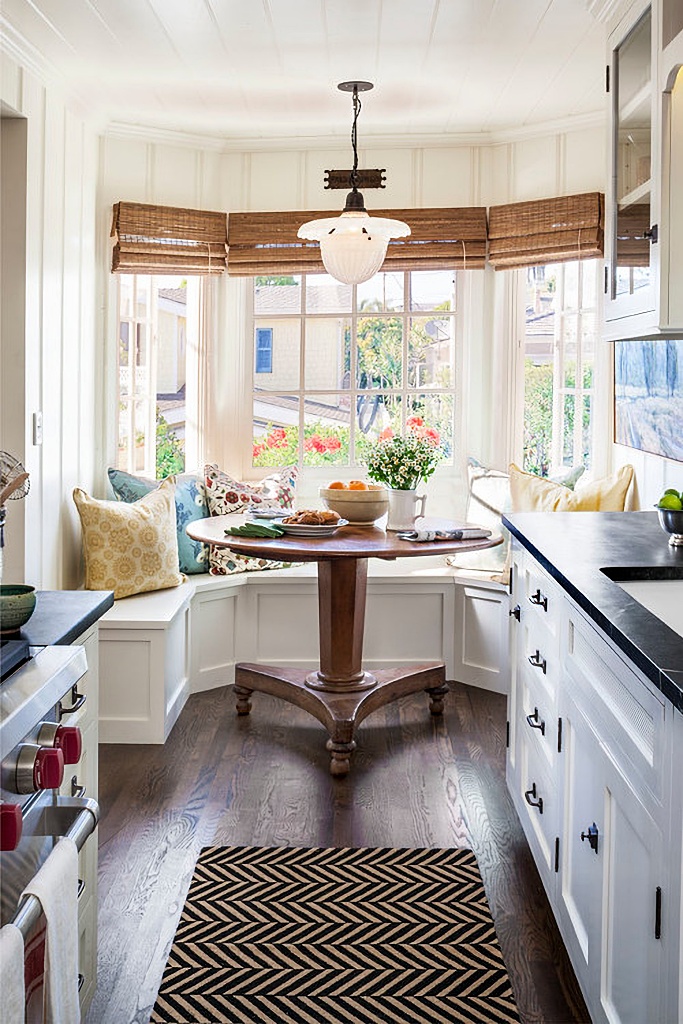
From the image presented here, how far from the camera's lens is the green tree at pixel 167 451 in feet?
17.6

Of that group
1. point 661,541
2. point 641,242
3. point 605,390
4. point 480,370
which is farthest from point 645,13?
point 480,370

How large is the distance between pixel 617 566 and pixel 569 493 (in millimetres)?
2104

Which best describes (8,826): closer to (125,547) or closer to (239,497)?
(125,547)

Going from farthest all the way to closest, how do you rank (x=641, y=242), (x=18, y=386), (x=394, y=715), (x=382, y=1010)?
1. (x=394, y=715)
2. (x=18, y=386)
3. (x=641, y=242)
4. (x=382, y=1010)

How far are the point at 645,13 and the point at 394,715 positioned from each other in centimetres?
272

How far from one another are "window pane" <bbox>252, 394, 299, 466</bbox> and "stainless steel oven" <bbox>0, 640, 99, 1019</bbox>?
11.9 ft

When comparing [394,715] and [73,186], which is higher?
[73,186]

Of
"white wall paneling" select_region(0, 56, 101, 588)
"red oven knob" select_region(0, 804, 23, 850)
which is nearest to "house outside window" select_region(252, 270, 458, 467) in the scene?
"white wall paneling" select_region(0, 56, 101, 588)

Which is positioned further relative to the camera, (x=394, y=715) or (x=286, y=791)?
(x=394, y=715)

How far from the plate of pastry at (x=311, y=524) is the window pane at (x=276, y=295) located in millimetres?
1799

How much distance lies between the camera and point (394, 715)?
4316 mm

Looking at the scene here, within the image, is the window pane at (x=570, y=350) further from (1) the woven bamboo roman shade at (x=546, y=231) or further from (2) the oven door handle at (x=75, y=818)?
(2) the oven door handle at (x=75, y=818)

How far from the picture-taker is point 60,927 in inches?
57.2

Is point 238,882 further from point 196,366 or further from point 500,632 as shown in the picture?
point 196,366
